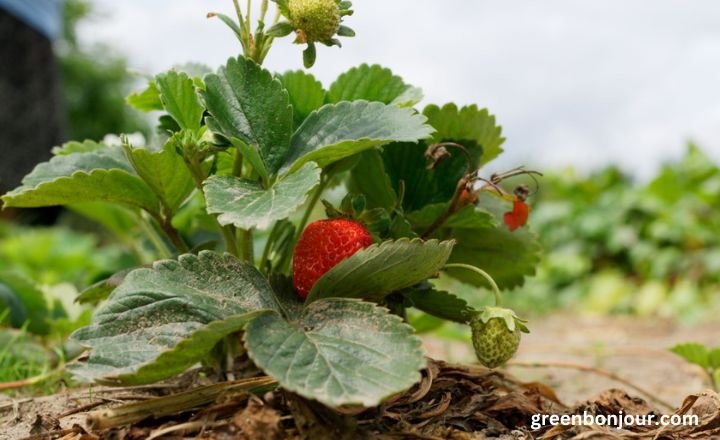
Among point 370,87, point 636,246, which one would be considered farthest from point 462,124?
point 636,246

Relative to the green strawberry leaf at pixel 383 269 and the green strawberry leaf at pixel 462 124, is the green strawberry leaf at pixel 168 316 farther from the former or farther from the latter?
the green strawberry leaf at pixel 462 124

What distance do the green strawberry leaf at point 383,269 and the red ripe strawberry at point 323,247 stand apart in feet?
0.12

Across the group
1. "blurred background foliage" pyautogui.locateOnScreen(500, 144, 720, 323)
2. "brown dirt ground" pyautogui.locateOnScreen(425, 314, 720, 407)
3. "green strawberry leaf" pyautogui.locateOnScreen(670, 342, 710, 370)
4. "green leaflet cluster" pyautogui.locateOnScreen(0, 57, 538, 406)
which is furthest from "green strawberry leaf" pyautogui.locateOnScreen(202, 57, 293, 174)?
"blurred background foliage" pyautogui.locateOnScreen(500, 144, 720, 323)

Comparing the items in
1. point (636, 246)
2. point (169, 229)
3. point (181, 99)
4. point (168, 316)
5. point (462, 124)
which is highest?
point (636, 246)

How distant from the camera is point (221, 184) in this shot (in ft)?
2.91

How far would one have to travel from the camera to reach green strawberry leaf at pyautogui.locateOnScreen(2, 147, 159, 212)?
1005mm

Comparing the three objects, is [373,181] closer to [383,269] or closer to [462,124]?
[462,124]

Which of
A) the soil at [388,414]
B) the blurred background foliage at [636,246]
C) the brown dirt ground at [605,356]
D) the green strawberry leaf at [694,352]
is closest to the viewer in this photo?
the soil at [388,414]

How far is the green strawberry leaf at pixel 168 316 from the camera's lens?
792mm

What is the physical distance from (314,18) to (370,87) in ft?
0.77

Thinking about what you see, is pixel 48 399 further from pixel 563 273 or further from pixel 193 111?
pixel 563 273

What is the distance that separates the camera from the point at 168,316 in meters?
0.85

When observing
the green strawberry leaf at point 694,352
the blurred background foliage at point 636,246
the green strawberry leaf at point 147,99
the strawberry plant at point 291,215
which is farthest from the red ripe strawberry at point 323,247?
the blurred background foliage at point 636,246

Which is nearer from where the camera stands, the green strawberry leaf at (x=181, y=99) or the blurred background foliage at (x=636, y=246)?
the green strawberry leaf at (x=181, y=99)
